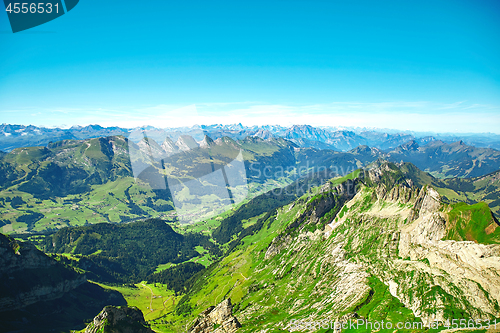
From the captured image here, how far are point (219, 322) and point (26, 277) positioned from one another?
384ft

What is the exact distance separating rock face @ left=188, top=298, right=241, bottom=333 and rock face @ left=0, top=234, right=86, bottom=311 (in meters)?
98.3

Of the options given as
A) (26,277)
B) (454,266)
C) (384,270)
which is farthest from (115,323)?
(26,277)

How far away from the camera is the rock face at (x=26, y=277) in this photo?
105287 mm

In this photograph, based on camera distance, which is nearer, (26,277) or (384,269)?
(384,269)

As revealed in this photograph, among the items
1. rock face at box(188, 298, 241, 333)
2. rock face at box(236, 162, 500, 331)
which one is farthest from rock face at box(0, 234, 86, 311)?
rock face at box(236, 162, 500, 331)

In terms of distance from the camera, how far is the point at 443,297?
48875 millimetres

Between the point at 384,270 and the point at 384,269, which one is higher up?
the point at 384,269

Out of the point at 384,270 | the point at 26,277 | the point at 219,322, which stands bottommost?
the point at 26,277

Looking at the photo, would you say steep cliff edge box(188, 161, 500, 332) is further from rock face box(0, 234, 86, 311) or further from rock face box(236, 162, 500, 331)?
rock face box(0, 234, 86, 311)

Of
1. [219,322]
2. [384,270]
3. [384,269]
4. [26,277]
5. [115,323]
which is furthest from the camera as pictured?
[26,277]

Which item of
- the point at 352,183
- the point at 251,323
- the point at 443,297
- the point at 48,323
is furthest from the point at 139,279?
the point at 443,297

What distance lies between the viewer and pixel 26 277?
115562mm

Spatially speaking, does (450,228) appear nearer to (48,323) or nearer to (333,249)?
(333,249)

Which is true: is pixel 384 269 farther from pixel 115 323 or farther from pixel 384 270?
pixel 115 323
